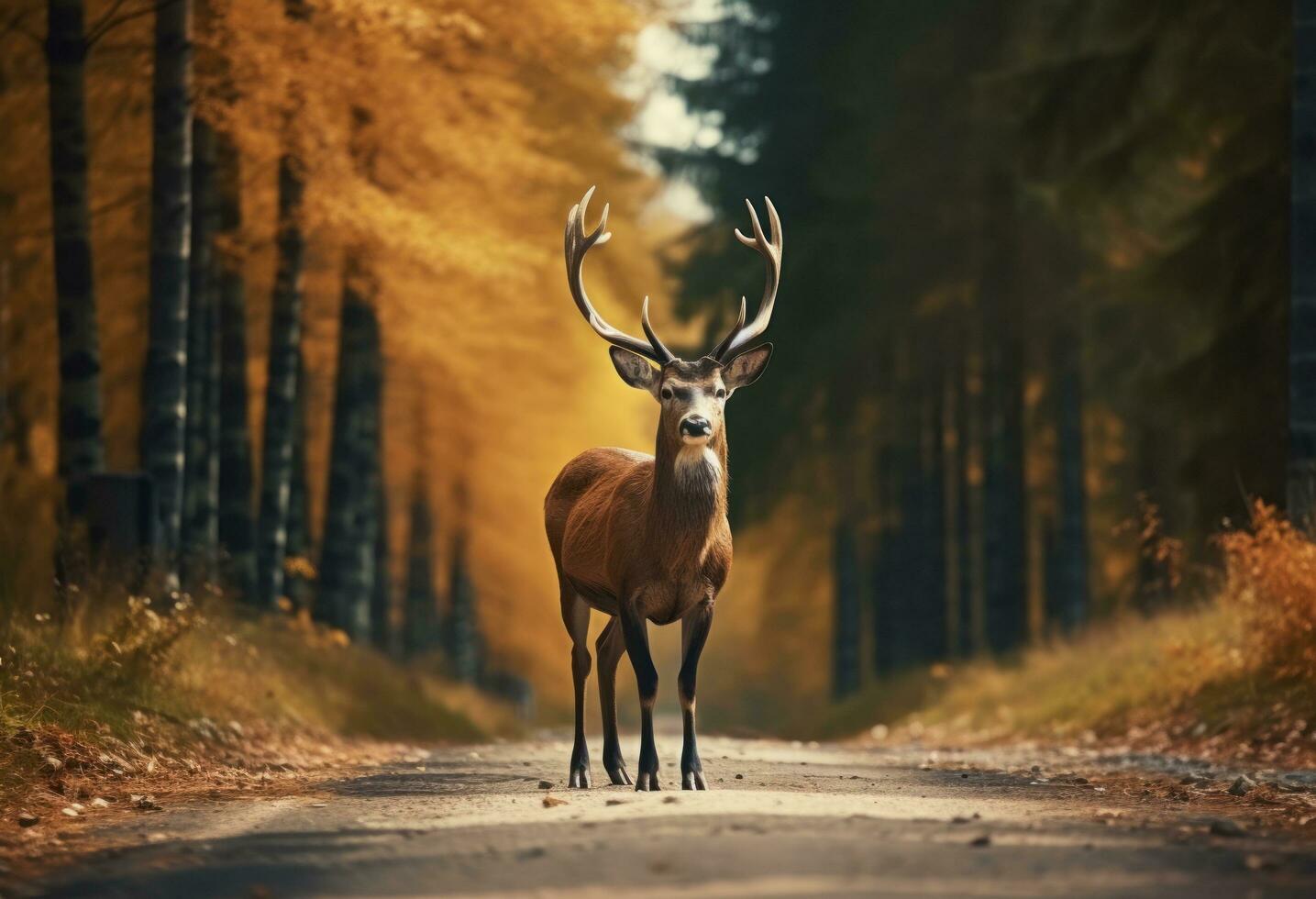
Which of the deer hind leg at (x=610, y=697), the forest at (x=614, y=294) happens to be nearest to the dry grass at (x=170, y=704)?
the forest at (x=614, y=294)

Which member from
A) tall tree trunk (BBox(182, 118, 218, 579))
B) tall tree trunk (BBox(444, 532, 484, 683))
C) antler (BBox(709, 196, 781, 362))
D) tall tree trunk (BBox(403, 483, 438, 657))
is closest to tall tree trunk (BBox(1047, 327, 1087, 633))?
tall tree trunk (BBox(403, 483, 438, 657))

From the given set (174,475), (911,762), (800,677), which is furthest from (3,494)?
(800,677)

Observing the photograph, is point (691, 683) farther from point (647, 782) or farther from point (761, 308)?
point (761, 308)

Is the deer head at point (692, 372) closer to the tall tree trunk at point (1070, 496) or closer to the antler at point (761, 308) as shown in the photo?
the antler at point (761, 308)

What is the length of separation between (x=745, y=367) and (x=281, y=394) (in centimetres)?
1170

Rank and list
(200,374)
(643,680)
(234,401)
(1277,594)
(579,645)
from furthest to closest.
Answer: (234,401)
(200,374)
(1277,594)
(579,645)
(643,680)

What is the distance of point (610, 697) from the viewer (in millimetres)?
11812

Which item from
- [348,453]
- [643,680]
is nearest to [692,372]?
[643,680]

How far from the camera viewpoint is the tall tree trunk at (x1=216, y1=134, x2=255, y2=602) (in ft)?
71.2

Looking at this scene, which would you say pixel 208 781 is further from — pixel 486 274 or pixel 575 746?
pixel 486 274

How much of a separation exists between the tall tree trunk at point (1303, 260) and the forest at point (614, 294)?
67 millimetres

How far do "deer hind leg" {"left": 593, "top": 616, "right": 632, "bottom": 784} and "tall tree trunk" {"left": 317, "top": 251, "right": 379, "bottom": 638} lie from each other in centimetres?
1154

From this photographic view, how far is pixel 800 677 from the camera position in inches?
2323

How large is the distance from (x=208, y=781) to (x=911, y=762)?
6.25m
